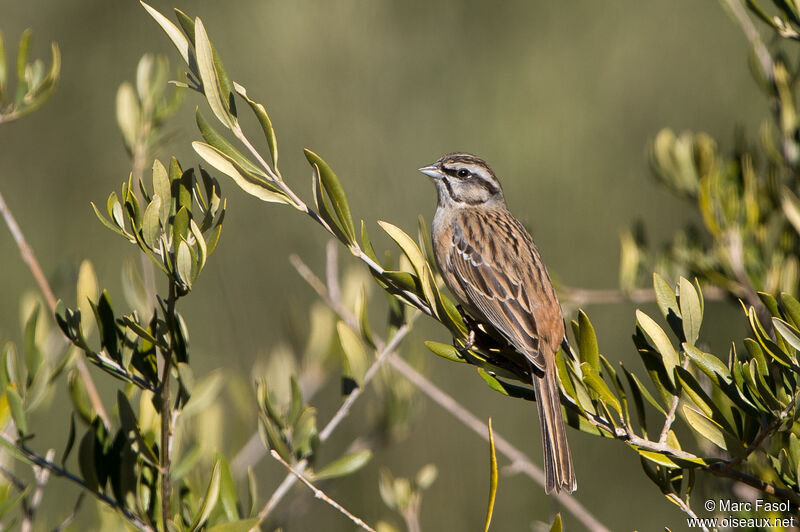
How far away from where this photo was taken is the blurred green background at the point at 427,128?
532cm

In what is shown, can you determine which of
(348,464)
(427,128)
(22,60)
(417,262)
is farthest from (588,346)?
(427,128)

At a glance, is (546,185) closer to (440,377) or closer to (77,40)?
(440,377)

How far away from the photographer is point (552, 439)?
2.32m

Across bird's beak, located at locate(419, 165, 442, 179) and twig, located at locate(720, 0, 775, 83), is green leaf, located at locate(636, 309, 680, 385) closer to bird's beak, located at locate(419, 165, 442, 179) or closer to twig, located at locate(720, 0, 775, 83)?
twig, located at locate(720, 0, 775, 83)

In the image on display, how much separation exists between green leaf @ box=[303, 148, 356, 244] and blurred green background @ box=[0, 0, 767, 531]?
3508 millimetres

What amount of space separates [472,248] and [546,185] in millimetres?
3011

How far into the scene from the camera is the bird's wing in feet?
8.55

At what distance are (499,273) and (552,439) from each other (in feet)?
2.67

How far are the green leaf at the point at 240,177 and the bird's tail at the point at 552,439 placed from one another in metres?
0.84

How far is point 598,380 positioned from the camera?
60.2 inches

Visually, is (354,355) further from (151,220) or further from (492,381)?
(151,220)

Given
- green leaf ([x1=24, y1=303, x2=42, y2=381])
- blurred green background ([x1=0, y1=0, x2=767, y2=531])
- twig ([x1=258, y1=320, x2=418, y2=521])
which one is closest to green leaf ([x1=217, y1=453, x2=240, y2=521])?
twig ([x1=258, y1=320, x2=418, y2=521])

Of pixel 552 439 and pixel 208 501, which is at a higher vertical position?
pixel 208 501

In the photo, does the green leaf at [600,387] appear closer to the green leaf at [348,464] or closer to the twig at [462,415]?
the twig at [462,415]
